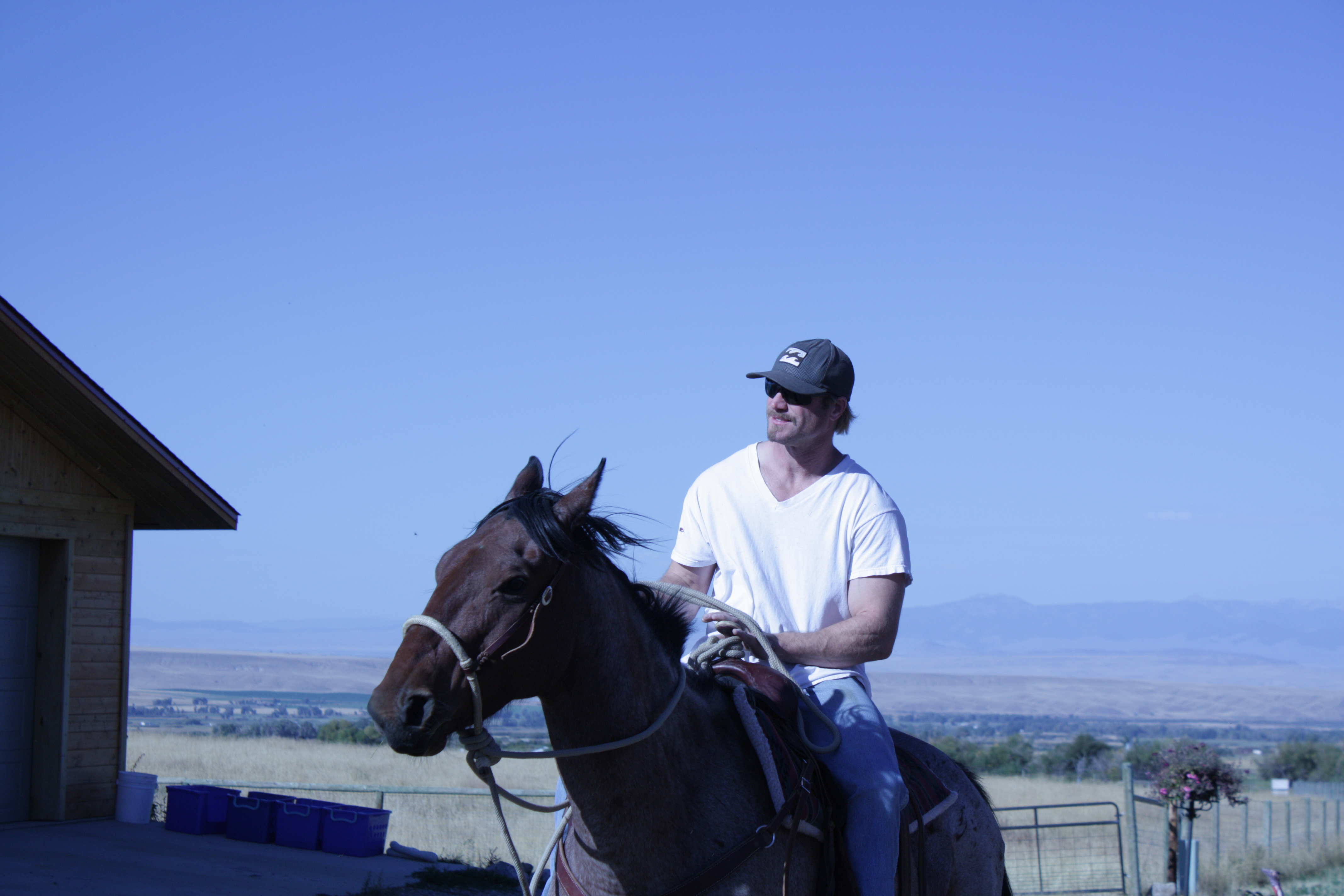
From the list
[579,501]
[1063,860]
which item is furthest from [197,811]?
[1063,860]

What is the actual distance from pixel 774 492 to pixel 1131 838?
11344mm

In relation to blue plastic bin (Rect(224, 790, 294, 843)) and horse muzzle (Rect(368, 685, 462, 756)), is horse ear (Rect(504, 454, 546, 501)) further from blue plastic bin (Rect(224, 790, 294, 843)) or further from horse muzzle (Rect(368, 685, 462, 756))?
blue plastic bin (Rect(224, 790, 294, 843))

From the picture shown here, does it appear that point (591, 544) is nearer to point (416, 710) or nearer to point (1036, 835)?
point (416, 710)

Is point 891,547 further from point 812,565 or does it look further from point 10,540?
point 10,540

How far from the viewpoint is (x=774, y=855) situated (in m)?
3.04

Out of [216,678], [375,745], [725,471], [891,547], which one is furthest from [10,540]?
[216,678]

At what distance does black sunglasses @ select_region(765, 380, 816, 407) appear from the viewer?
3877 mm

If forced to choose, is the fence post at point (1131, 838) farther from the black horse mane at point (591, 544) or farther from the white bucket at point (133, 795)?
the black horse mane at point (591, 544)

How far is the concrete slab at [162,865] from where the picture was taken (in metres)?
7.90

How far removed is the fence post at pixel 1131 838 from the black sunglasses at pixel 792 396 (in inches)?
423

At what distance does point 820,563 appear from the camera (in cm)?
373

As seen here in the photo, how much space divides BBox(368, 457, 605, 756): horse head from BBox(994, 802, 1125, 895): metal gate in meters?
9.30

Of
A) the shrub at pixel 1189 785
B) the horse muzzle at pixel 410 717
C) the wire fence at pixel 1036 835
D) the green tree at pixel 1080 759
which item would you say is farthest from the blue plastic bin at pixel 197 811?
the green tree at pixel 1080 759

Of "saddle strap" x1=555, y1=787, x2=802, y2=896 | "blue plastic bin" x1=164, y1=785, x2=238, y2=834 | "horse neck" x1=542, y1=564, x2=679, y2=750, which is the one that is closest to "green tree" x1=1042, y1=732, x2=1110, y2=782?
"blue plastic bin" x1=164, y1=785, x2=238, y2=834
